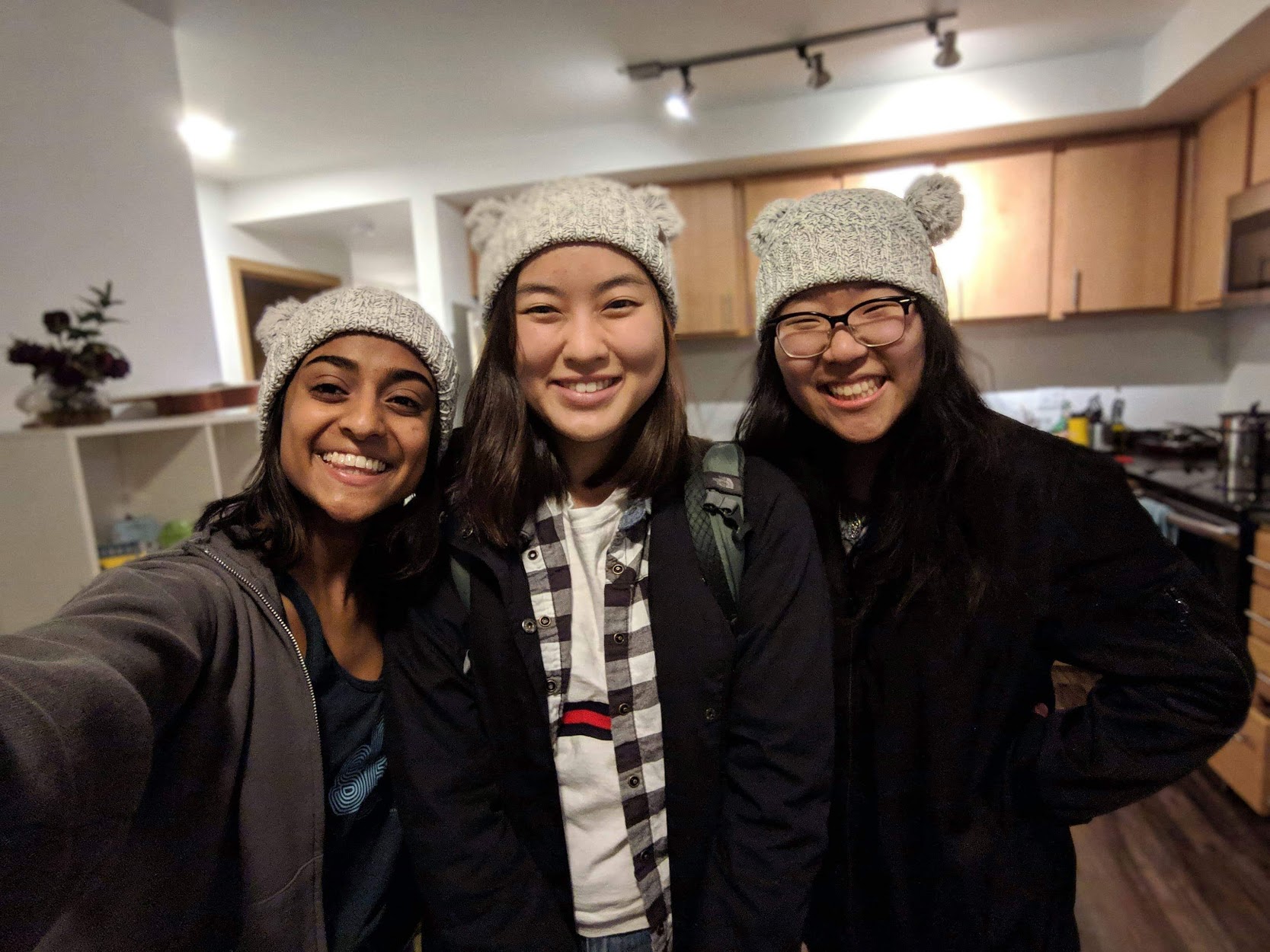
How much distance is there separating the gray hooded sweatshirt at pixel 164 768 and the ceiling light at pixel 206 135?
2.80m

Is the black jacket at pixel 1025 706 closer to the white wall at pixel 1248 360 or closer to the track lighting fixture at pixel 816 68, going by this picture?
the track lighting fixture at pixel 816 68

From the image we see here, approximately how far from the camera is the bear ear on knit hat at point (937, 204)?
35.9 inches

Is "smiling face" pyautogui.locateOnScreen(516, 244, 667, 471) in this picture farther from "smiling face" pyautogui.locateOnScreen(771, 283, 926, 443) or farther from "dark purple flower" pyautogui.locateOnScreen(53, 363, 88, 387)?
"dark purple flower" pyautogui.locateOnScreen(53, 363, 88, 387)

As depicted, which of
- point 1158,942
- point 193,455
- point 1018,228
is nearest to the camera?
point 1158,942

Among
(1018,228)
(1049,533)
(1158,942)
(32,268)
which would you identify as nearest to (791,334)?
(1049,533)

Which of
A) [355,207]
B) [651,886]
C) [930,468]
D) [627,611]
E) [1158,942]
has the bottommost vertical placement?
[1158,942]

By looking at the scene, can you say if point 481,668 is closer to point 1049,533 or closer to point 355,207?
point 1049,533

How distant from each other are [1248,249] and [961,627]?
9.40 ft

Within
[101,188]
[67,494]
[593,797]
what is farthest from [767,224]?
[101,188]

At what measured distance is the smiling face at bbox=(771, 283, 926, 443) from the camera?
2.81ft

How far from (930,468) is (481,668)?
69cm

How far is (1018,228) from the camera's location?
3.01 metres

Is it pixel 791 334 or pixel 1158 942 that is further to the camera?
pixel 1158 942

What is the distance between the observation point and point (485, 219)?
35.0 inches
